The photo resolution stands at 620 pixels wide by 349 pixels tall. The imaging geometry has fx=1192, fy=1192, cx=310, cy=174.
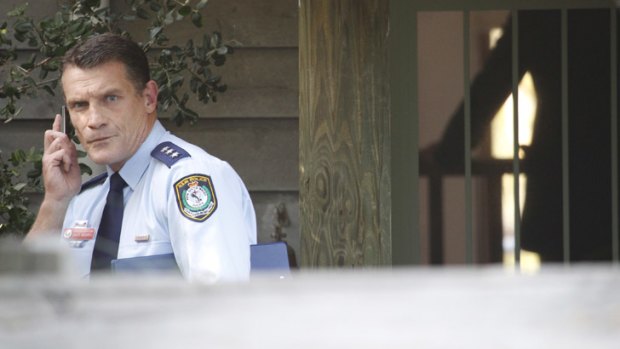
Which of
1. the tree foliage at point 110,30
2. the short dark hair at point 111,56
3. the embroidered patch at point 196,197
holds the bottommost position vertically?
the embroidered patch at point 196,197

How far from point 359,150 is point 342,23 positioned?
0.37 meters

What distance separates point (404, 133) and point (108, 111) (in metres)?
1.85

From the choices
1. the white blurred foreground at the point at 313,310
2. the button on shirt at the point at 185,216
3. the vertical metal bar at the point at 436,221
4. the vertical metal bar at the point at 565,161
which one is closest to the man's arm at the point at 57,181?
the button on shirt at the point at 185,216

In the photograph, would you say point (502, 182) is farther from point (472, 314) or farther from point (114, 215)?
point (472, 314)

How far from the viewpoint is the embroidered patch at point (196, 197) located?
91.8 inches

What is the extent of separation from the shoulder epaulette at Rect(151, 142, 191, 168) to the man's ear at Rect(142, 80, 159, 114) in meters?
0.16

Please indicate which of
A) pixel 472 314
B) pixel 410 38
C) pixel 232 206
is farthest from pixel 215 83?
pixel 472 314

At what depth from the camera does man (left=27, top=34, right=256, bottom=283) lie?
233 centimetres

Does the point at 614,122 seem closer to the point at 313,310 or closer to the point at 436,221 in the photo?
the point at 436,221

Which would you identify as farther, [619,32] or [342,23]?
[619,32]

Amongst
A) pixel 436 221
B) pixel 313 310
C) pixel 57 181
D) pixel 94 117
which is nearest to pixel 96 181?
pixel 57 181

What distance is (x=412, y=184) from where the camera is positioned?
4402 mm

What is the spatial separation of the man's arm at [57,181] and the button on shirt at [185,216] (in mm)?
161

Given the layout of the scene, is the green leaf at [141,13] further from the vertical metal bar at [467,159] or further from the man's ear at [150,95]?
the man's ear at [150,95]
